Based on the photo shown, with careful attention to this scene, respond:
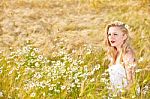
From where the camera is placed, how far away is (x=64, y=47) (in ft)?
18.3

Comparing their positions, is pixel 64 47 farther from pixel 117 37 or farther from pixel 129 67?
pixel 129 67

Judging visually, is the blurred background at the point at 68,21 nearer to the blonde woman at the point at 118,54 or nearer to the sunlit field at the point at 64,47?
the sunlit field at the point at 64,47

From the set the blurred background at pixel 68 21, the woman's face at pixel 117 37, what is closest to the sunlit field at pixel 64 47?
the blurred background at pixel 68 21

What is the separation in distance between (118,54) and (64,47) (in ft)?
3.55

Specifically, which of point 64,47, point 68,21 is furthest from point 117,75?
point 68,21

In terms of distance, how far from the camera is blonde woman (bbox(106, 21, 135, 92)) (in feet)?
14.4

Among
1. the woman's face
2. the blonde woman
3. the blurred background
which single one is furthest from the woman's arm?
the blurred background

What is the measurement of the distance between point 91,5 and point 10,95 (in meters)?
3.22

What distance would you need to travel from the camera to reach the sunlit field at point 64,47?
13.8 feet

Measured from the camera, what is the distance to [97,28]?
20.6ft

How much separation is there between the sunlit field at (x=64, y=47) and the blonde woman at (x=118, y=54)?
0.32ft

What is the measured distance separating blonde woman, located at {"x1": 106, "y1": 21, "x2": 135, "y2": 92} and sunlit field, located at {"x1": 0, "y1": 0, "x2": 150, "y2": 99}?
97 mm

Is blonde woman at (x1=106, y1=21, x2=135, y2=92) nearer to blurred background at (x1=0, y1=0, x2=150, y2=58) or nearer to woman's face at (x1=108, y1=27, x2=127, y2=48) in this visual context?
woman's face at (x1=108, y1=27, x2=127, y2=48)

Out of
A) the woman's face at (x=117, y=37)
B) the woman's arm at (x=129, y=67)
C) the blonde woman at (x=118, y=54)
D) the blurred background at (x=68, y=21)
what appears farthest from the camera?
the blurred background at (x=68, y=21)
